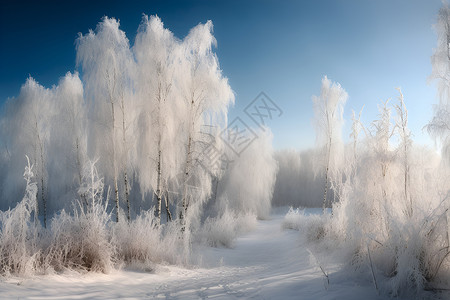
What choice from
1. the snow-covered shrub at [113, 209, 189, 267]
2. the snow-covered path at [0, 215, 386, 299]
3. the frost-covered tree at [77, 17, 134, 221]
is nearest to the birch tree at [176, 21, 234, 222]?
the frost-covered tree at [77, 17, 134, 221]

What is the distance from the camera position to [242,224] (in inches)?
508

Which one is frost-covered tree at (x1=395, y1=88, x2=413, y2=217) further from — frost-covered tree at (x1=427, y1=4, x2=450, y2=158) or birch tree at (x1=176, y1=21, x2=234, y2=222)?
birch tree at (x1=176, y1=21, x2=234, y2=222)

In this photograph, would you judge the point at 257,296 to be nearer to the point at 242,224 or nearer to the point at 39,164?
the point at 242,224

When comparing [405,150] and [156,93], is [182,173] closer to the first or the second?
[156,93]

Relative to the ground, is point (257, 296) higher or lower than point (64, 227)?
lower

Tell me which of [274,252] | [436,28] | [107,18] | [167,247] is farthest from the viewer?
[107,18]

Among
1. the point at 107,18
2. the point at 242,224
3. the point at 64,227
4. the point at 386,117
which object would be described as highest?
the point at 107,18

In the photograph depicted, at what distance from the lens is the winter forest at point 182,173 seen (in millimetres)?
3248

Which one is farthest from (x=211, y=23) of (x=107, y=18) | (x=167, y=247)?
(x=167, y=247)

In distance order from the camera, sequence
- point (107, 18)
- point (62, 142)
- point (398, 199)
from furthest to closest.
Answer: point (62, 142)
point (107, 18)
point (398, 199)

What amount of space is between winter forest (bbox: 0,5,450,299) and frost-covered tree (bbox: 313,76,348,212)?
5cm

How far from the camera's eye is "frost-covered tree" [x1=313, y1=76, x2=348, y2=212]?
1364 cm

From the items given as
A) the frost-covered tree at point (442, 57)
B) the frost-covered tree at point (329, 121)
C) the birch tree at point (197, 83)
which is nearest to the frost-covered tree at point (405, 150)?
the frost-covered tree at point (442, 57)

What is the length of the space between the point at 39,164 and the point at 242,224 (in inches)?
442
